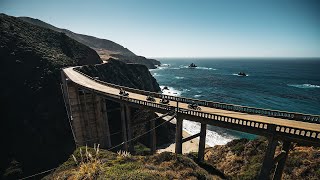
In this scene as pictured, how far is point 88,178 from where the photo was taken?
16.1m

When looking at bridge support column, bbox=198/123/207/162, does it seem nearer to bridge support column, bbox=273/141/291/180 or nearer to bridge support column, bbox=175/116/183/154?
bridge support column, bbox=175/116/183/154

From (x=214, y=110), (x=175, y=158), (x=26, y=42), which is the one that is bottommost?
Answer: (x=175, y=158)

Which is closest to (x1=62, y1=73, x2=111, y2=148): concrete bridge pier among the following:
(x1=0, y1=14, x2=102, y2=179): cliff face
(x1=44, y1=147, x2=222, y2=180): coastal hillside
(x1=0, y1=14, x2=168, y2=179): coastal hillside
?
(x1=0, y1=14, x2=168, y2=179): coastal hillside

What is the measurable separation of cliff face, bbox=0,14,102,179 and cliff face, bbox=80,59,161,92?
A: 11.2 metres

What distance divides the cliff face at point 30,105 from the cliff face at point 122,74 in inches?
439

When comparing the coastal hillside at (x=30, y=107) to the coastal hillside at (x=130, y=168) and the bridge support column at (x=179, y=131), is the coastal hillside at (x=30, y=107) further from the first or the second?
the coastal hillside at (x=130, y=168)

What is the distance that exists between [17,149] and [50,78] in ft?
78.5

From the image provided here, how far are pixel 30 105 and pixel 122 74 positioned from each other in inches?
1531

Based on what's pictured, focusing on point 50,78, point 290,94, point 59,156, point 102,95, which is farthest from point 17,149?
point 290,94

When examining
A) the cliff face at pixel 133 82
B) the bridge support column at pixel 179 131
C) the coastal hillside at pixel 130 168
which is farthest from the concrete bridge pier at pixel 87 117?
the bridge support column at pixel 179 131

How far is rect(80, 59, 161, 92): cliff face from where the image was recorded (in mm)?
76400

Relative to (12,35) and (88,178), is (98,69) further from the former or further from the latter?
(88,178)

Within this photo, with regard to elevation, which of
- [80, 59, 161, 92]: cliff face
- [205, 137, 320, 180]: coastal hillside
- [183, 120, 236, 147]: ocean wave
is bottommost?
[183, 120, 236, 147]: ocean wave

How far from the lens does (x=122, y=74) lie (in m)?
84.4
